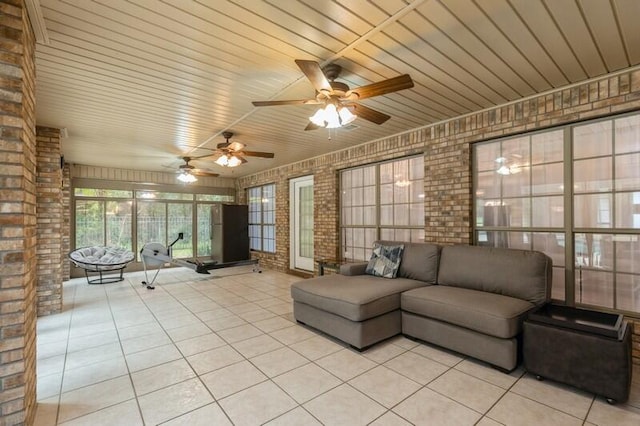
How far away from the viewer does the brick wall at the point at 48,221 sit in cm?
426

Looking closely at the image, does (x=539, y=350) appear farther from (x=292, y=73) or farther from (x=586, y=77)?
(x=292, y=73)

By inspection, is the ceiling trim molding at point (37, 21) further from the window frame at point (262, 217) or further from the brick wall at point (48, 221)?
the window frame at point (262, 217)

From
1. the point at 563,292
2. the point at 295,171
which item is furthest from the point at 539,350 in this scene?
the point at 295,171

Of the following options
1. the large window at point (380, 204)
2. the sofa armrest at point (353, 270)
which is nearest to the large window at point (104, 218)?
the large window at point (380, 204)

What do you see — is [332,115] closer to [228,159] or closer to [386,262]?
[386,262]

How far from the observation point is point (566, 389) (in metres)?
2.35

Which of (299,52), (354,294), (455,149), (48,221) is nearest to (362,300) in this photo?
(354,294)

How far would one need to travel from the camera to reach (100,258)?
6.34 m

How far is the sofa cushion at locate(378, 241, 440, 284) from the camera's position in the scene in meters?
3.70

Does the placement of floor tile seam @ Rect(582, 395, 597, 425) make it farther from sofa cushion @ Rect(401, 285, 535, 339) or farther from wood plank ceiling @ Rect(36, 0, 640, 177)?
wood plank ceiling @ Rect(36, 0, 640, 177)

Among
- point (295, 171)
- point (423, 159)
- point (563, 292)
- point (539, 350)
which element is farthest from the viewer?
point (295, 171)

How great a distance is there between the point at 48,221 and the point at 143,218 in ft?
12.3

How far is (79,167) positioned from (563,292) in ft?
30.9

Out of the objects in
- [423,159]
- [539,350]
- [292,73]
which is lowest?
[539,350]
